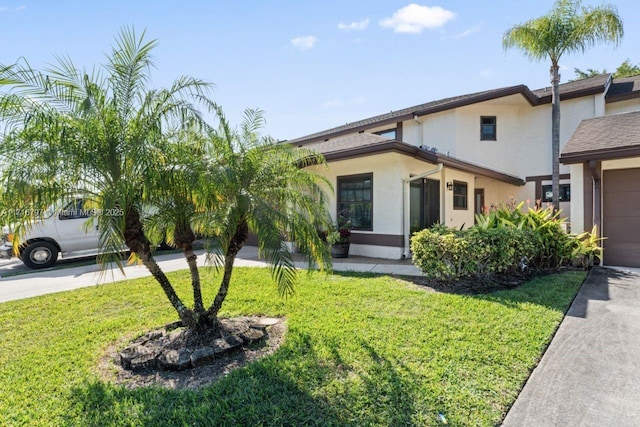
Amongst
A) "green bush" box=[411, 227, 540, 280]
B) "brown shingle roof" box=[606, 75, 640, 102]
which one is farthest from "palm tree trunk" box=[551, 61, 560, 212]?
"green bush" box=[411, 227, 540, 280]

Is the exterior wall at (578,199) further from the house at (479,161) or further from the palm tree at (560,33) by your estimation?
the palm tree at (560,33)

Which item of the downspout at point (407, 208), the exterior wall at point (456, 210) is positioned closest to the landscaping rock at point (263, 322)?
the downspout at point (407, 208)

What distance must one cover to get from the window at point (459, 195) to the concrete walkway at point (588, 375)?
23.6 feet

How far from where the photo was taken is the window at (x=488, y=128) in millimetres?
14117

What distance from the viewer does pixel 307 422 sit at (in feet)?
8.32

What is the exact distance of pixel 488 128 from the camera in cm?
1426

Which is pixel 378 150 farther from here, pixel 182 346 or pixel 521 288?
pixel 182 346

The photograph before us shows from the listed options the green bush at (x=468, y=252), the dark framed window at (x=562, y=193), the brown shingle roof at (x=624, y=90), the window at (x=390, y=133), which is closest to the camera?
the green bush at (x=468, y=252)

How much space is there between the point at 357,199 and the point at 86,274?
25.9ft

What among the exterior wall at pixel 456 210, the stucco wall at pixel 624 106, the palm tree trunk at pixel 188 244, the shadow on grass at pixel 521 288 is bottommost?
the shadow on grass at pixel 521 288

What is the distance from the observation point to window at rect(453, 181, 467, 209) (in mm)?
12086

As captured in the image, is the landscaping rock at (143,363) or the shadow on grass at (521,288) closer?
the landscaping rock at (143,363)

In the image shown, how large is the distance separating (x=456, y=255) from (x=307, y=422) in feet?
15.4

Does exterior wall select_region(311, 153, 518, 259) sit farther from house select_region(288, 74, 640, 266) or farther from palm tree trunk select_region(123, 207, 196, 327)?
palm tree trunk select_region(123, 207, 196, 327)
